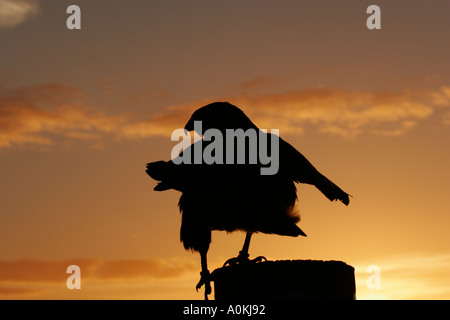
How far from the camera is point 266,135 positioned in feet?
23.9

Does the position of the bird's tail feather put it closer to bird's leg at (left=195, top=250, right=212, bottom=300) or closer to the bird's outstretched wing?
the bird's outstretched wing

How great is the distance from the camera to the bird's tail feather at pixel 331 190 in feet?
23.9

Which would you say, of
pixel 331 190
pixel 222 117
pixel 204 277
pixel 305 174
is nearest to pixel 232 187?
pixel 305 174

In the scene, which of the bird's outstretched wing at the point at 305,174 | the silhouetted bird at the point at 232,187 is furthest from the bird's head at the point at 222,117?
the bird's outstretched wing at the point at 305,174

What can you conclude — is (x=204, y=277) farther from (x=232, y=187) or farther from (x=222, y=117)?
(x=222, y=117)

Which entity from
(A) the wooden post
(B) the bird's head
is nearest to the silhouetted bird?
(B) the bird's head

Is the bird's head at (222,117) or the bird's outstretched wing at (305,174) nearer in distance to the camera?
the bird's outstretched wing at (305,174)

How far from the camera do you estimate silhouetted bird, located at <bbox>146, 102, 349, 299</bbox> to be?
20.6 feet

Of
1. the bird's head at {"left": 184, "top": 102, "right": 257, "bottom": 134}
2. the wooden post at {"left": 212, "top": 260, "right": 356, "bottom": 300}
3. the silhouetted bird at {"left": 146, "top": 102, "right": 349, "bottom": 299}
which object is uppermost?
the bird's head at {"left": 184, "top": 102, "right": 257, "bottom": 134}

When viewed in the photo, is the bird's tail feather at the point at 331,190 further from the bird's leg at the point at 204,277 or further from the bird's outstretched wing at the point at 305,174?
the bird's leg at the point at 204,277

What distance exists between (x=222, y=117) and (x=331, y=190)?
65.5 inches

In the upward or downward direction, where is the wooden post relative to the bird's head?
downward
